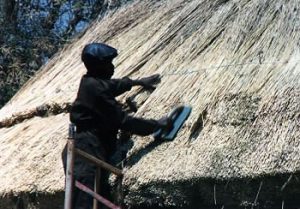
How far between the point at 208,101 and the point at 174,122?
0.26m

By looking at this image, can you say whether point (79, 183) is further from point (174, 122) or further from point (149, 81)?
point (149, 81)

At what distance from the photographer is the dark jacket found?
508 centimetres

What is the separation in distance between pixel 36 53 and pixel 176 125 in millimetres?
6236

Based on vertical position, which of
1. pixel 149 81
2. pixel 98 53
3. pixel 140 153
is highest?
pixel 98 53

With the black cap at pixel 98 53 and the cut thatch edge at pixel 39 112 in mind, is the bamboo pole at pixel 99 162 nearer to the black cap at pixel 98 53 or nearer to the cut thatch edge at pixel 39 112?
the black cap at pixel 98 53

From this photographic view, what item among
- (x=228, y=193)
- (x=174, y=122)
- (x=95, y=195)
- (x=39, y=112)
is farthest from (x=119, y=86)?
(x=39, y=112)

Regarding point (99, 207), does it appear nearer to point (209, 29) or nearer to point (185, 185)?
point (185, 185)

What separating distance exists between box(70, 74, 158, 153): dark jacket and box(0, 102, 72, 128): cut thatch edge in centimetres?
123

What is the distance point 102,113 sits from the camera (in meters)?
5.09

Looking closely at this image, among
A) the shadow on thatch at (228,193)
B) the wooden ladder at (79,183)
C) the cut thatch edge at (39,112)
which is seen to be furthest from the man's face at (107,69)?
the cut thatch edge at (39,112)

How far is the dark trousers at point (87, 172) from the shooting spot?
16.2 feet

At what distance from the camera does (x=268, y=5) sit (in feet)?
18.7

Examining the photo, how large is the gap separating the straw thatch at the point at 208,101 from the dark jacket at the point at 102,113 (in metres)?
0.15

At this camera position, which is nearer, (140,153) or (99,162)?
(99,162)
